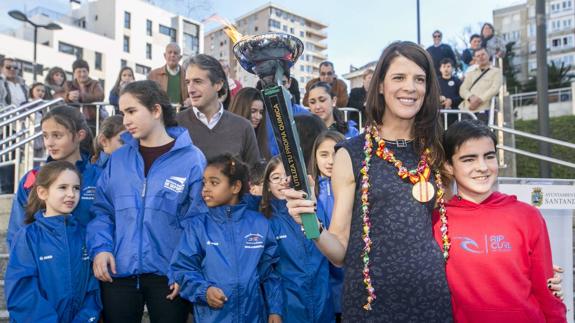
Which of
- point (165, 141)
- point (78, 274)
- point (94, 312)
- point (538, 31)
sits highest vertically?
point (538, 31)

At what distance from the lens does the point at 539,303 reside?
7.97 ft

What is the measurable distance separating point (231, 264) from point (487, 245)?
1535mm

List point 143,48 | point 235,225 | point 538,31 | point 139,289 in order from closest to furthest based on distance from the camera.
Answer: point 139,289 → point 235,225 → point 538,31 → point 143,48

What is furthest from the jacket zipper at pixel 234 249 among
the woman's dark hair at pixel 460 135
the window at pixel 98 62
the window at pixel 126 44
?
the window at pixel 126 44

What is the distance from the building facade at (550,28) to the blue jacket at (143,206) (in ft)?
220

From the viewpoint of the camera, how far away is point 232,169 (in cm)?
357

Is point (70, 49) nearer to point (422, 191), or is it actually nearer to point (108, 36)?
point (108, 36)

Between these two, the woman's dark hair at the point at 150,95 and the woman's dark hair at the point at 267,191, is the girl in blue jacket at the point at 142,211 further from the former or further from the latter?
the woman's dark hair at the point at 267,191

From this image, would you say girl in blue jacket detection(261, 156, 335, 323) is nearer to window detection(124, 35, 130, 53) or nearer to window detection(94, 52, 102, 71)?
window detection(94, 52, 102, 71)

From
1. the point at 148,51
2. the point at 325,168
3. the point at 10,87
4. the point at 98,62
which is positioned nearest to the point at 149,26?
the point at 148,51

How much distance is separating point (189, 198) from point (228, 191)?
0.90 ft

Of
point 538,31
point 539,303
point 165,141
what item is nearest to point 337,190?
point 539,303

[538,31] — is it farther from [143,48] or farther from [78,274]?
[143,48]

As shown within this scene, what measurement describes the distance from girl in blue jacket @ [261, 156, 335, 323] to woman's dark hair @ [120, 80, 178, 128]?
808 mm
